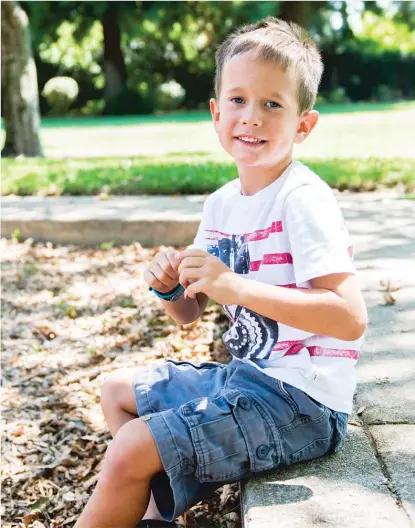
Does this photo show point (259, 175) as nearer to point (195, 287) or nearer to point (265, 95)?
point (265, 95)

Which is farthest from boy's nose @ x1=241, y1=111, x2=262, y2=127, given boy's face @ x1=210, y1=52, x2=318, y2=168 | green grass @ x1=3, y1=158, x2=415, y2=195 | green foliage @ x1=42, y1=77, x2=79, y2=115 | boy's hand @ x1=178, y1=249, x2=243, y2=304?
green foliage @ x1=42, y1=77, x2=79, y2=115

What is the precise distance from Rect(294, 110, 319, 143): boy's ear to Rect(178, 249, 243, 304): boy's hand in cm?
51

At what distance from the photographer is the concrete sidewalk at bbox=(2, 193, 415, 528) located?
67.1 inches

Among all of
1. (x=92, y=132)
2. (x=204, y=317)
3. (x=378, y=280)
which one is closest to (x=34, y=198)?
(x=204, y=317)

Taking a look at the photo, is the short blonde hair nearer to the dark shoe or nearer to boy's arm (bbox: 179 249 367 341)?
boy's arm (bbox: 179 249 367 341)

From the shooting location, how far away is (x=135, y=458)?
1.81m

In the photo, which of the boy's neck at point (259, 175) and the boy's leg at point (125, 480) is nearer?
the boy's leg at point (125, 480)

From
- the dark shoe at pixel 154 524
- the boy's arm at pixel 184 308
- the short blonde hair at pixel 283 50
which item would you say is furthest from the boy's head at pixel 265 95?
the dark shoe at pixel 154 524

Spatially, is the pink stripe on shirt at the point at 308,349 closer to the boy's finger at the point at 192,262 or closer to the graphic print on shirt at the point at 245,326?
the graphic print on shirt at the point at 245,326

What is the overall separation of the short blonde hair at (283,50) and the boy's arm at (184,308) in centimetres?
66

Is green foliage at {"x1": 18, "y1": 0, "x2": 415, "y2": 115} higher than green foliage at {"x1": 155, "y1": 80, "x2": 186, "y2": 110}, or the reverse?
green foliage at {"x1": 18, "y1": 0, "x2": 415, "y2": 115}

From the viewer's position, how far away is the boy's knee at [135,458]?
181cm

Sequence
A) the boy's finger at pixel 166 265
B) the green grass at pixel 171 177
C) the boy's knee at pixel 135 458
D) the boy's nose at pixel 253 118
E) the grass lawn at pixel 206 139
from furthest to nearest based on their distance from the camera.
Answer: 1. the grass lawn at pixel 206 139
2. the green grass at pixel 171 177
3. the boy's finger at pixel 166 265
4. the boy's nose at pixel 253 118
5. the boy's knee at pixel 135 458

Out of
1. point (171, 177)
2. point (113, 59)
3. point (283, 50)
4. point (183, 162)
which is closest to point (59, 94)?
point (113, 59)
